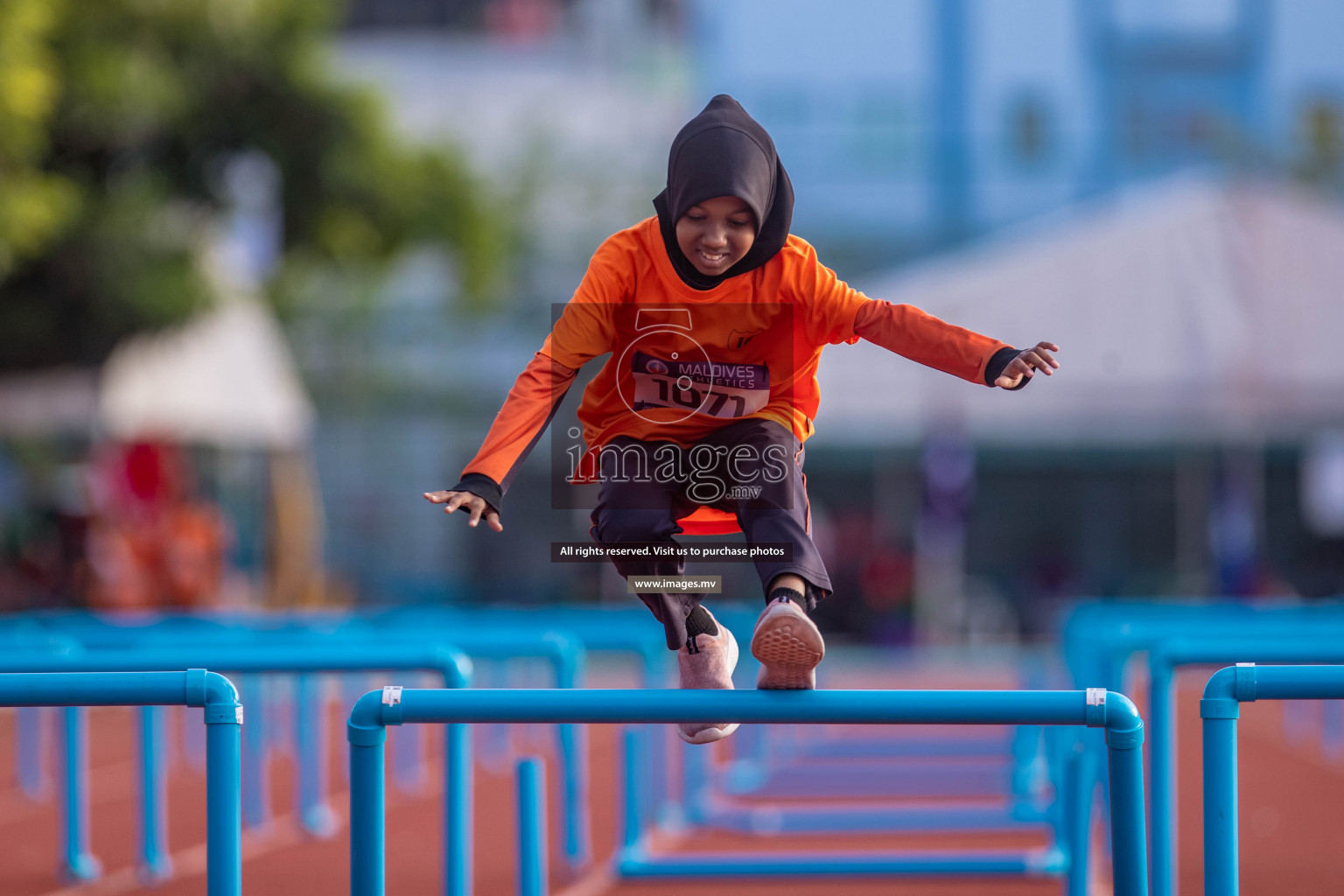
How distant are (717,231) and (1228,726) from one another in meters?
1.39

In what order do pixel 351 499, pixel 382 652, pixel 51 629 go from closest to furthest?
pixel 382 652
pixel 51 629
pixel 351 499

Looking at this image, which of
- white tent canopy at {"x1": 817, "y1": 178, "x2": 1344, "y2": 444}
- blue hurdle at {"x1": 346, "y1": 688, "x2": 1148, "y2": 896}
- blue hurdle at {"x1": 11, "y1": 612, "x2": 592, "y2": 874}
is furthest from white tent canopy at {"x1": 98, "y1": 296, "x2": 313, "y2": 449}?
blue hurdle at {"x1": 346, "y1": 688, "x2": 1148, "y2": 896}

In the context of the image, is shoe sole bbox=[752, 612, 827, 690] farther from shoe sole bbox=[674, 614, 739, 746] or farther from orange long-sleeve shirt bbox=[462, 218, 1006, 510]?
orange long-sleeve shirt bbox=[462, 218, 1006, 510]

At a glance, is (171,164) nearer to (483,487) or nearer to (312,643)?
(312,643)

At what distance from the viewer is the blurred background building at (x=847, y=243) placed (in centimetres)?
1521

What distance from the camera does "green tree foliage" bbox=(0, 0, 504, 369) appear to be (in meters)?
10.9

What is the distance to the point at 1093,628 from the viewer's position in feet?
19.1

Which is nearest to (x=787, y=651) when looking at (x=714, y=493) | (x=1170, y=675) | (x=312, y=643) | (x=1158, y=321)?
(x=714, y=493)

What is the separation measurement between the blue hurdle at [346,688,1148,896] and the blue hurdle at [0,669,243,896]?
0.83 ft

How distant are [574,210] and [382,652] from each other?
17607 millimetres

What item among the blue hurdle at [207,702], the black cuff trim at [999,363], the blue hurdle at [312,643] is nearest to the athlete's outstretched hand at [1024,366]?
the black cuff trim at [999,363]

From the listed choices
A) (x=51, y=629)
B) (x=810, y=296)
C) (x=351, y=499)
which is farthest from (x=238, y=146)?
(x=351, y=499)

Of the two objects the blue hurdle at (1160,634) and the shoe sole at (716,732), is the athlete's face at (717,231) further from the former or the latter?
the blue hurdle at (1160,634)

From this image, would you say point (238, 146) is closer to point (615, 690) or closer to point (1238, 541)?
point (1238, 541)
